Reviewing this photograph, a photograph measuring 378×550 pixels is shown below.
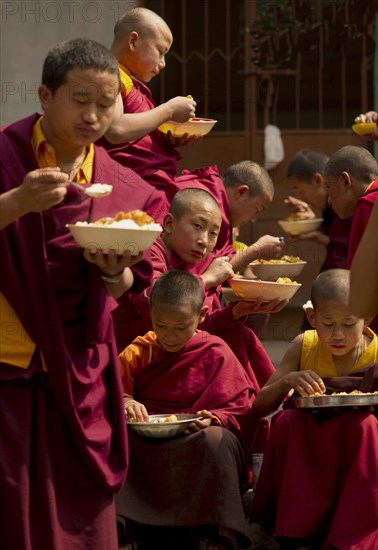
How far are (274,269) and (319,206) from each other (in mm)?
1844

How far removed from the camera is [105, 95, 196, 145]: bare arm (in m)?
5.52

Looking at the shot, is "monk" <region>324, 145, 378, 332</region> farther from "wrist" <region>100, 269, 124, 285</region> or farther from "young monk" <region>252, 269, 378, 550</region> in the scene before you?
"wrist" <region>100, 269, 124, 285</region>

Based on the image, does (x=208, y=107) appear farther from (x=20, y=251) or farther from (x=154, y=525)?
(x=20, y=251)

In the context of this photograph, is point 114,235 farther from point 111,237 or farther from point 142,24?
point 142,24

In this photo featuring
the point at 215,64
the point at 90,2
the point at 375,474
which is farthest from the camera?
the point at 215,64

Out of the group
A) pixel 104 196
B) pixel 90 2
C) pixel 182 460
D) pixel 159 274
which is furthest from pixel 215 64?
pixel 104 196

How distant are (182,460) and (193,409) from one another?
0.26 metres

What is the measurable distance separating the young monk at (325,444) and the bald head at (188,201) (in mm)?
709

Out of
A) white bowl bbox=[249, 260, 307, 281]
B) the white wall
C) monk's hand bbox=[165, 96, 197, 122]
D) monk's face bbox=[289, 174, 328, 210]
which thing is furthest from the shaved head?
the white wall

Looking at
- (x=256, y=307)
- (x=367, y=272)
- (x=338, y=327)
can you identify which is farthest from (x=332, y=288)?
(x=367, y=272)

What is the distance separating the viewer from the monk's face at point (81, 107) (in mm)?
3959

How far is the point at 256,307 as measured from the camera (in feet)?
18.3

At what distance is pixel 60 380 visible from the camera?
3969 millimetres

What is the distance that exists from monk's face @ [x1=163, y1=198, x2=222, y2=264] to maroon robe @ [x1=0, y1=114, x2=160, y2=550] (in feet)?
4.70
